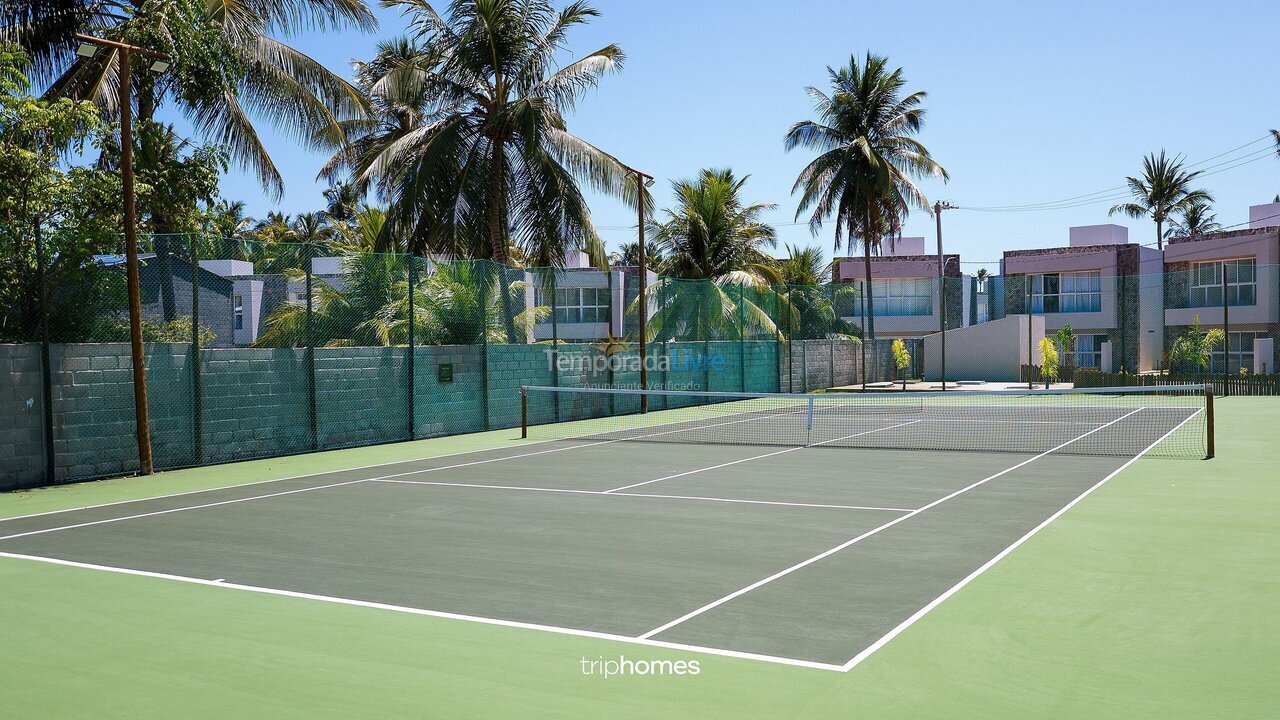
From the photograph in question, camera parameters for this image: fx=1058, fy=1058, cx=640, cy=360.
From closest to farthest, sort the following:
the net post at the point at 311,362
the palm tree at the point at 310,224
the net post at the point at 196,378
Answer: the net post at the point at 196,378
the net post at the point at 311,362
the palm tree at the point at 310,224

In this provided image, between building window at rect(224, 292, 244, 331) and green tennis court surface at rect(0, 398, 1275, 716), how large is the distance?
306 centimetres

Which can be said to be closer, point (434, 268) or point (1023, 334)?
point (434, 268)

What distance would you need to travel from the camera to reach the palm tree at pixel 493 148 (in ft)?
79.9

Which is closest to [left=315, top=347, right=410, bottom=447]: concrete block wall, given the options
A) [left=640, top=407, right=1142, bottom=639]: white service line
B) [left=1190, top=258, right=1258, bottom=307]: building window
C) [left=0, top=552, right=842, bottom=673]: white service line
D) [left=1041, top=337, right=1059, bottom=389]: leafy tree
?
[left=0, top=552, right=842, bottom=673]: white service line

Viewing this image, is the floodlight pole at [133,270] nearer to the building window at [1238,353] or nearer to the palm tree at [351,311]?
the palm tree at [351,311]

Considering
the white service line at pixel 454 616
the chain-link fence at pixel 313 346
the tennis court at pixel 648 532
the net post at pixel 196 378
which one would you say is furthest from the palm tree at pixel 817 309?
the white service line at pixel 454 616

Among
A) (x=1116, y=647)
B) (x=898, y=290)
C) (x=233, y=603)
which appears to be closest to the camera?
(x=1116, y=647)

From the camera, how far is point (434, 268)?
18.7 meters

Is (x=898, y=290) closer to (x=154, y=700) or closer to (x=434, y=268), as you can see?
(x=434, y=268)

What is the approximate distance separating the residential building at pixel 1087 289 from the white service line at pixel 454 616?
4179 cm

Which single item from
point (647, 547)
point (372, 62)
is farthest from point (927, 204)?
point (647, 547)

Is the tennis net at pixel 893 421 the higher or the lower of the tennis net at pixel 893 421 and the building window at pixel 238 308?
the lower

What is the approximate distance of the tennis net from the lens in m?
16.8

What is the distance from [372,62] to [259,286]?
20.3m
